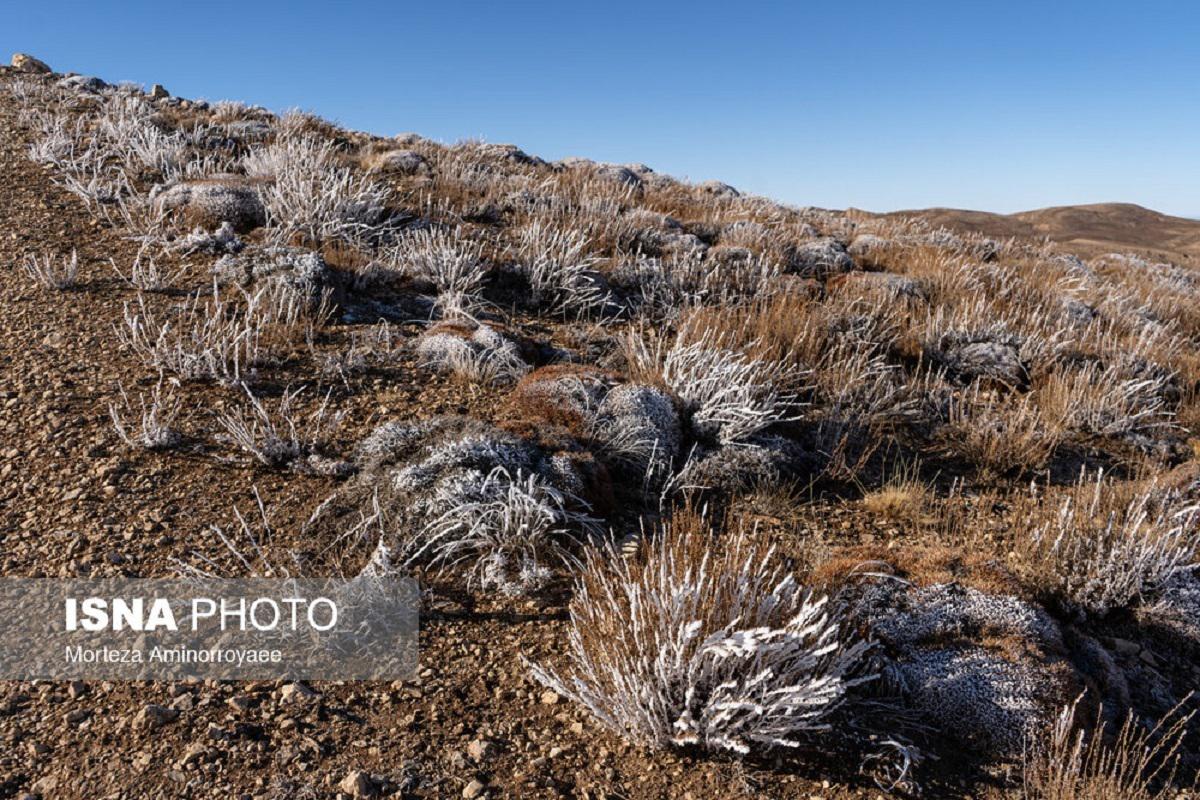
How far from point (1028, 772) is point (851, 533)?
1475 millimetres

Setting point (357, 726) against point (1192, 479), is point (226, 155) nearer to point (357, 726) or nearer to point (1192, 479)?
point (357, 726)

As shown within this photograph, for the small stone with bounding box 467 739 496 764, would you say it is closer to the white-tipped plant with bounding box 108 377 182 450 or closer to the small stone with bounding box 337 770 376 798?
the small stone with bounding box 337 770 376 798

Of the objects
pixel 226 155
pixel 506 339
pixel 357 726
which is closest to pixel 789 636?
pixel 357 726

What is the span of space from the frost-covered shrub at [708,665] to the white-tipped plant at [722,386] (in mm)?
1763

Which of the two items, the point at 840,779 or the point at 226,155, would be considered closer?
the point at 840,779

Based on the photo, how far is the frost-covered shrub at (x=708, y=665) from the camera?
2141mm

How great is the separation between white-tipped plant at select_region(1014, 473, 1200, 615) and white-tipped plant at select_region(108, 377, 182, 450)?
4.11m

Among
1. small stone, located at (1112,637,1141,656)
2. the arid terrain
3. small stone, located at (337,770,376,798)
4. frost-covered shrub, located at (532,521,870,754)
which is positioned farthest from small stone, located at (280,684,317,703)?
small stone, located at (1112,637,1141,656)

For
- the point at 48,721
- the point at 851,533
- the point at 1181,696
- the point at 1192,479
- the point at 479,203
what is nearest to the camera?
the point at 48,721

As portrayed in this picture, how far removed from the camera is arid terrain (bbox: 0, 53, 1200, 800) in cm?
223

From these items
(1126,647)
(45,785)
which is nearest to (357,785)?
(45,785)

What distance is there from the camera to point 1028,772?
229 centimetres

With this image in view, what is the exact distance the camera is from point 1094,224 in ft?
124

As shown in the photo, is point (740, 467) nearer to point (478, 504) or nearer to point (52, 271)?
point (478, 504)
